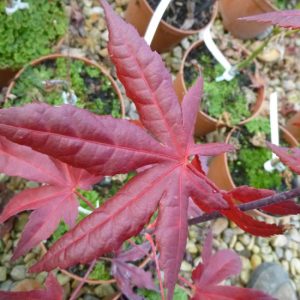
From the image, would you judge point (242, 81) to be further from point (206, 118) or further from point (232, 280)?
point (232, 280)

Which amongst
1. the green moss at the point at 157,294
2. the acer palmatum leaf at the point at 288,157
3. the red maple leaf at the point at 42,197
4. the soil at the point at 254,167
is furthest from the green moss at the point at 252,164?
the acer palmatum leaf at the point at 288,157

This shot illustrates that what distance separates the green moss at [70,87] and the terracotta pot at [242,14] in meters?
0.69

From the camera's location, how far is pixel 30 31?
1335 millimetres

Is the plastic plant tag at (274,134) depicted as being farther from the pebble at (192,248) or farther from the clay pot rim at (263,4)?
the clay pot rim at (263,4)

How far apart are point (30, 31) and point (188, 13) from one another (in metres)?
0.62

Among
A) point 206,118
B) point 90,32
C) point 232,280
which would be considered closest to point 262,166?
point 206,118

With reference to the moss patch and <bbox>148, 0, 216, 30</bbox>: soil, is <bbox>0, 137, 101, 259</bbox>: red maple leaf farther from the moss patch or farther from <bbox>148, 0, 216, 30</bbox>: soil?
<bbox>148, 0, 216, 30</bbox>: soil

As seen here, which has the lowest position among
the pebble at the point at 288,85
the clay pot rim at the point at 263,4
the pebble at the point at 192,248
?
the pebble at the point at 192,248

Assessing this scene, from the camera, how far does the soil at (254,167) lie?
1439mm

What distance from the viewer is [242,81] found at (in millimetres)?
1598

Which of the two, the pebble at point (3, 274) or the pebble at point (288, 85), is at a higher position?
the pebble at point (288, 85)

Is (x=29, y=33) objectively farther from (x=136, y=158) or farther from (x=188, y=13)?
(x=136, y=158)

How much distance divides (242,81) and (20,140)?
1.27 metres

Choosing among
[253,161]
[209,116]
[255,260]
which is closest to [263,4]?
[209,116]
